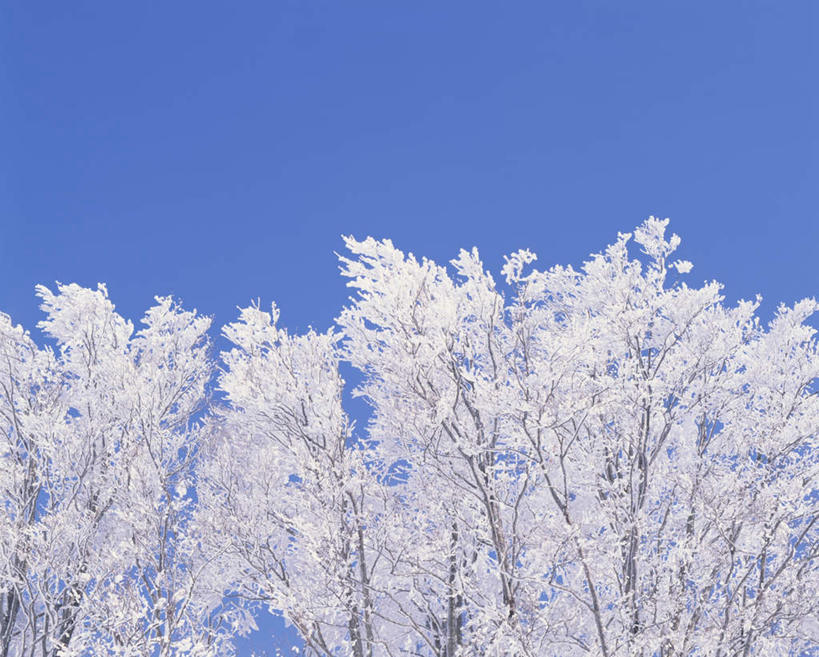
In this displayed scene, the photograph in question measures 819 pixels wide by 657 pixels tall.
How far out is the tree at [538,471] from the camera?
8.72m

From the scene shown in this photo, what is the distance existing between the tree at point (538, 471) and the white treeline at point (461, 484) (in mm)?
43

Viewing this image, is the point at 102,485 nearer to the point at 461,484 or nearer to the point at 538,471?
the point at 461,484

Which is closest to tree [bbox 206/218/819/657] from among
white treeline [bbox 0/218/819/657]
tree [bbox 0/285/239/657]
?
white treeline [bbox 0/218/819/657]

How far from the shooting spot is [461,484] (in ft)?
32.5

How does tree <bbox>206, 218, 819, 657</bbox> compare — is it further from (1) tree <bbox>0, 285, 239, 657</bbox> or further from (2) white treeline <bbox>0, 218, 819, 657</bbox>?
(1) tree <bbox>0, 285, 239, 657</bbox>

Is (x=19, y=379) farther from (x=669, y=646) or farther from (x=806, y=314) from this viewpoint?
(x=806, y=314)

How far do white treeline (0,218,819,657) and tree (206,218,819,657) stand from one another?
0.14ft

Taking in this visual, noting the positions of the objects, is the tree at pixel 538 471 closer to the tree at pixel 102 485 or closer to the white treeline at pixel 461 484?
the white treeline at pixel 461 484

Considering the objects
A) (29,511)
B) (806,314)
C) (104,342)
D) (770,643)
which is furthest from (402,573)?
(806,314)

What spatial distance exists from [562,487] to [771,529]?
257cm

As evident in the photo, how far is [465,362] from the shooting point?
Result: 957cm

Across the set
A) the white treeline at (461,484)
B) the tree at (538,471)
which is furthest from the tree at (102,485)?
the tree at (538,471)

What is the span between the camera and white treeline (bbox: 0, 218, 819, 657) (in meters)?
8.75

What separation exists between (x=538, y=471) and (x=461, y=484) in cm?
142
